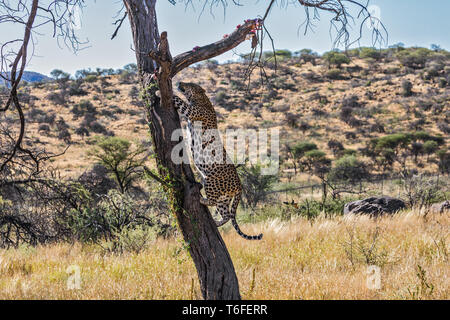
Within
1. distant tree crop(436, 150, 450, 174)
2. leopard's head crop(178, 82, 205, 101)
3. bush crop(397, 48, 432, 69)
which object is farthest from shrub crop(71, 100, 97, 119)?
bush crop(397, 48, 432, 69)

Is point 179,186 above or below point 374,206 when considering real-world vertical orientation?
above

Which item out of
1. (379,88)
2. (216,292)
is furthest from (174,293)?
(379,88)

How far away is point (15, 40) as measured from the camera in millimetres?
5035

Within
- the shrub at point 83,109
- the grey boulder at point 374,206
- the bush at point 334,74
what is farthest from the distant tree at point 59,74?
the grey boulder at point 374,206

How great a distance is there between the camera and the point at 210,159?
5188mm

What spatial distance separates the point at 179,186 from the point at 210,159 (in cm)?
83

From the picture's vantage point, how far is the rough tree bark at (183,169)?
14.6 feet

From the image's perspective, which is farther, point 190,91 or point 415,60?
point 415,60

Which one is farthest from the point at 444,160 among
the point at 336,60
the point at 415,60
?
the point at 415,60

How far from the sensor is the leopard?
520cm

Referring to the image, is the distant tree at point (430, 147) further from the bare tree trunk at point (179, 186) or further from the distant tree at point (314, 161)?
the bare tree trunk at point (179, 186)

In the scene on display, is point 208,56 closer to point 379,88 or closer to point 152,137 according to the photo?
point 152,137

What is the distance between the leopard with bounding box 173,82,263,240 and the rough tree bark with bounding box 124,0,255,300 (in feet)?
1.83

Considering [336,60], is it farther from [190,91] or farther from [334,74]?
[190,91]
